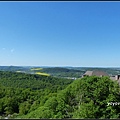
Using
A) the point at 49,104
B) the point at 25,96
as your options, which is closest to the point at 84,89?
the point at 49,104

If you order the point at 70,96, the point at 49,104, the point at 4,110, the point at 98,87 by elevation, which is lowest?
the point at 4,110

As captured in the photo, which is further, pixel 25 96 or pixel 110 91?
pixel 25 96

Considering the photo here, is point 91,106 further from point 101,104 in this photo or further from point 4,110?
point 4,110

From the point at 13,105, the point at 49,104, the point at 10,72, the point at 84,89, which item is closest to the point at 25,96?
the point at 13,105

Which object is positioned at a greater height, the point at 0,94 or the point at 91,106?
the point at 91,106

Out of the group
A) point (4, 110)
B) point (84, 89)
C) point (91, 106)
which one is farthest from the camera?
point (4, 110)

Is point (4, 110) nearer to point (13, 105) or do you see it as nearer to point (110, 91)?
point (13, 105)

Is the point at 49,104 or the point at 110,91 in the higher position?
the point at 110,91

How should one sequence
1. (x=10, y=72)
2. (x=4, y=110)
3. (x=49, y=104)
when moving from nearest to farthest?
1. (x=49, y=104)
2. (x=4, y=110)
3. (x=10, y=72)

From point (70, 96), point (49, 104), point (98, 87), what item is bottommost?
point (49, 104)
